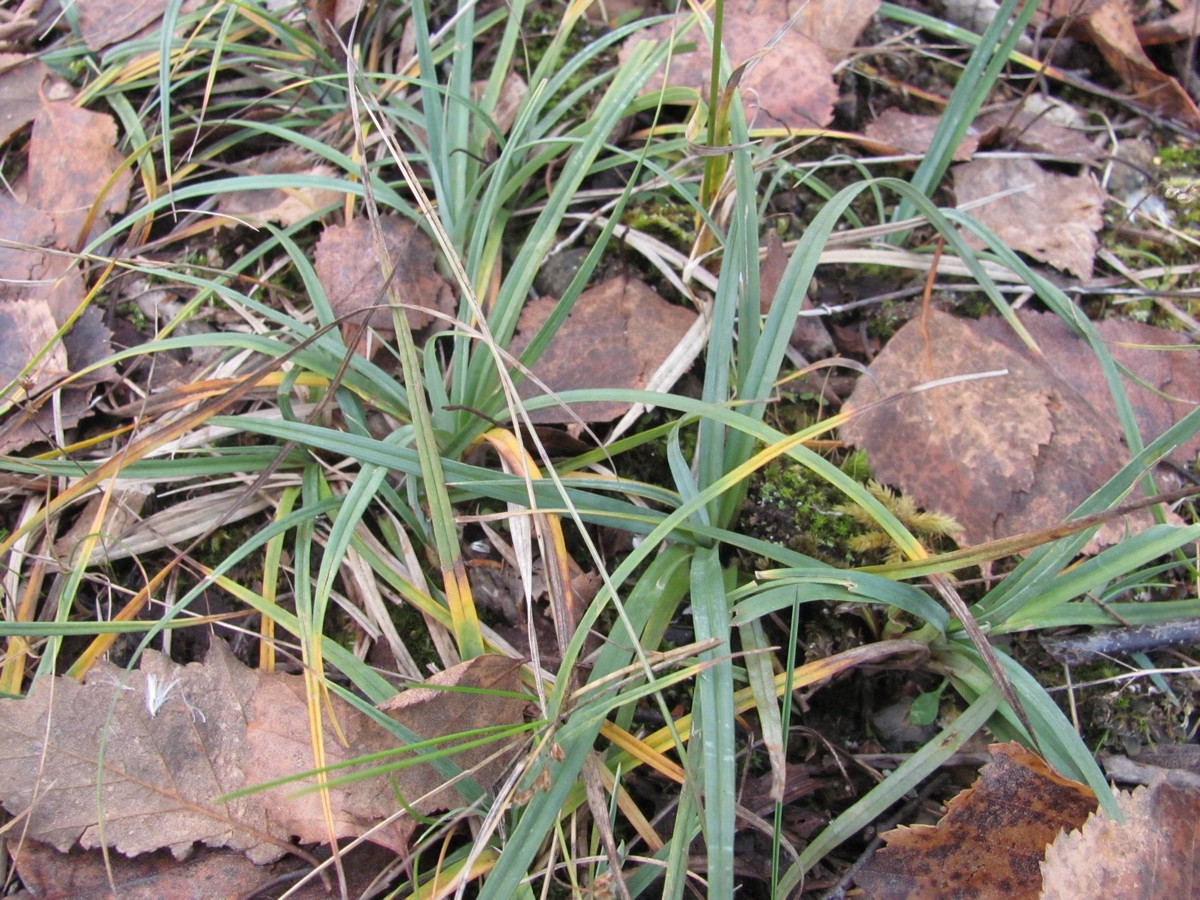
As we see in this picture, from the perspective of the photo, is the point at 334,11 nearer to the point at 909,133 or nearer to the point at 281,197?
the point at 281,197

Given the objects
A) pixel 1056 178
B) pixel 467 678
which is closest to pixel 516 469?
pixel 467 678

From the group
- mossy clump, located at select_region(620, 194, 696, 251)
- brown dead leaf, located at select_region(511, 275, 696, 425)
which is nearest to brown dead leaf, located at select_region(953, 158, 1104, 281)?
mossy clump, located at select_region(620, 194, 696, 251)

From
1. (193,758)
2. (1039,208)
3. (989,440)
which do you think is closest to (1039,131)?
(1039,208)

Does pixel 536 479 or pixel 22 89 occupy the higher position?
pixel 22 89

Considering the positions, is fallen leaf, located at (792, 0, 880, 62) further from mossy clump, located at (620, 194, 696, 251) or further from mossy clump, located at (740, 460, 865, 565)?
mossy clump, located at (740, 460, 865, 565)

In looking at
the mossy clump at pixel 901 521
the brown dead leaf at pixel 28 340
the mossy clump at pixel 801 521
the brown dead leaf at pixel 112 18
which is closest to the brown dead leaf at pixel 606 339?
the mossy clump at pixel 801 521

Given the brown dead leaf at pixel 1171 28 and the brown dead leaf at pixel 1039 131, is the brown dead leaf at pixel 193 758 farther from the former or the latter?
the brown dead leaf at pixel 1171 28
